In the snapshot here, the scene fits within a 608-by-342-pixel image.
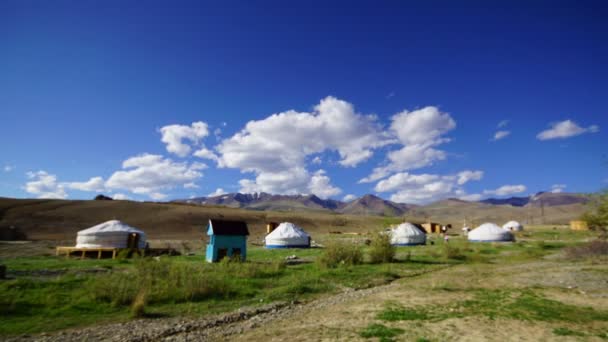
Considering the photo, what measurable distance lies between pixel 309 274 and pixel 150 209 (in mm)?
62174

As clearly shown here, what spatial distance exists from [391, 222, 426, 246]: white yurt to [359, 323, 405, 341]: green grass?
105 ft

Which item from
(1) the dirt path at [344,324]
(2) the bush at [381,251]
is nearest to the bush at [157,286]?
(1) the dirt path at [344,324]

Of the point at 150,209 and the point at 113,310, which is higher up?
the point at 150,209

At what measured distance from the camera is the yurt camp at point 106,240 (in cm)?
2593

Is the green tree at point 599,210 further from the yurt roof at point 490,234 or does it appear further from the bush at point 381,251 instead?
the yurt roof at point 490,234

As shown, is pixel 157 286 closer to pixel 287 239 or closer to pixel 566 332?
pixel 566 332

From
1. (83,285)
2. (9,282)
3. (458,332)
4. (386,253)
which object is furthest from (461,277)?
(9,282)

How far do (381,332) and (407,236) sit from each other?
33360 millimetres

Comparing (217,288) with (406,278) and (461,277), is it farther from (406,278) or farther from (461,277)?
(461,277)

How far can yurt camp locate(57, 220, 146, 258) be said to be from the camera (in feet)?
85.1

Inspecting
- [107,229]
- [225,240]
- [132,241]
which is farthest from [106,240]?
[225,240]

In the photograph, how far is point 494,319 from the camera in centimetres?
838

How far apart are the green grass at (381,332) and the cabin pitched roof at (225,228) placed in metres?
15.6

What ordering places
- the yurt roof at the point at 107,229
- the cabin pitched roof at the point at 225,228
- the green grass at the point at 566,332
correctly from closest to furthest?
the green grass at the point at 566,332
the cabin pitched roof at the point at 225,228
the yurt roof at the point at 107,229
